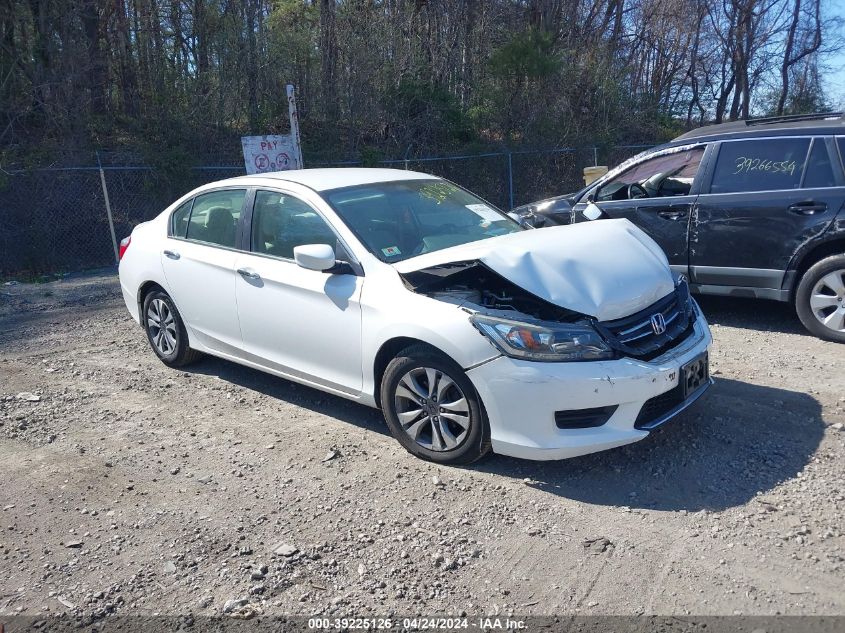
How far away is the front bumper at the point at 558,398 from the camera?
3.94 metres

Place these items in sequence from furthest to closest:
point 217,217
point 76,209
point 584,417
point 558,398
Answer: point 76,209 → point 217,217 → point 584,417 → point 558,398

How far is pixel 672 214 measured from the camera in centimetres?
713

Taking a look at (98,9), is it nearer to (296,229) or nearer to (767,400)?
(296,229)

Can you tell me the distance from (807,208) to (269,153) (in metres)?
8.50

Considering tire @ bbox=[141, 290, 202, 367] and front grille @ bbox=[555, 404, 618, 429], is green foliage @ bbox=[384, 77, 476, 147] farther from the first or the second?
front grille @ bbox=[555, 404, 618, 429]

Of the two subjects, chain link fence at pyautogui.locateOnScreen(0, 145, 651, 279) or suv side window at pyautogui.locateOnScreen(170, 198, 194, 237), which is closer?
suv side window at pyautogui.locateOnScreen(170, 198, 194, 237)

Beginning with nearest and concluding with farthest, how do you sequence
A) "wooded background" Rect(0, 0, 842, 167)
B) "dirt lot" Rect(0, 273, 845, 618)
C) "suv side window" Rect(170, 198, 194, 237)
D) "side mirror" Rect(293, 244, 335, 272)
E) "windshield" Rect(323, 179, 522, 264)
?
1. "dirt lot" Rect(0, 273, 845, 618)
2. "side mirror" Rect(293, 244, 335, 272)
3. "windshield" Rect(323, 179, 522, 264)
4. "suv side window" Rect(170, 198, 194, 237)
5. "wooded background" Rect(0, 0, 842, 167)

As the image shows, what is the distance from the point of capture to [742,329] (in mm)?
7008

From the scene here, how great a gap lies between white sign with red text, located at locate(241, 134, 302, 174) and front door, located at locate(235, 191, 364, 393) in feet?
22.7

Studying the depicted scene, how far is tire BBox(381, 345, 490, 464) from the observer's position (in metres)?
4.19

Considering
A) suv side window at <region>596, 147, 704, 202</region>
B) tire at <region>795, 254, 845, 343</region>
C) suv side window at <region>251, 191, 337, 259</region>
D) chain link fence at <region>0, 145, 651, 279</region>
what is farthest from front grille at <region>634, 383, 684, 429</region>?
chain link fence at <region>0, 145, 651, 279</region>

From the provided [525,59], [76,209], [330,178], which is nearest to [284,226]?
[330,178]

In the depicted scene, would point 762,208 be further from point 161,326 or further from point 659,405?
point 161,326

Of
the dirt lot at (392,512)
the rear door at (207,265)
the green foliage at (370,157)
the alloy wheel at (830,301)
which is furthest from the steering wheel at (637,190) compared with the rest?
the green foliage at (370,157)
